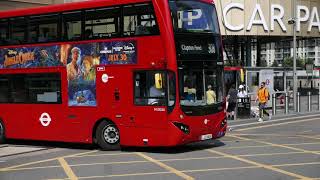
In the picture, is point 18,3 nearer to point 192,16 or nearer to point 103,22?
point 103,22

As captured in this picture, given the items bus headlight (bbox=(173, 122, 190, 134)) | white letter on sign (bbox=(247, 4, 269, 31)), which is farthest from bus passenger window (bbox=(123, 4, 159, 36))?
white letter on sign (bbox=(247, 4, 269, 31))

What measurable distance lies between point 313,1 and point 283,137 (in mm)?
36212

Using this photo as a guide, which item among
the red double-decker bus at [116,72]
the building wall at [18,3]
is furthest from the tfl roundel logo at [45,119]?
the building wall at [18,3]

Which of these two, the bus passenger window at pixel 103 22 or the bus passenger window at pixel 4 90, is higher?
the bus passenger window at pixel 103 22

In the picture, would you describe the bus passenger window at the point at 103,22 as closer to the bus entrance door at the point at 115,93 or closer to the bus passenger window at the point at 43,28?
the bus entrance door at the point at 115,93

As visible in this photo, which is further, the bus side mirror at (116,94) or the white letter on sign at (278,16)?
the white letter on sign at (278,16)

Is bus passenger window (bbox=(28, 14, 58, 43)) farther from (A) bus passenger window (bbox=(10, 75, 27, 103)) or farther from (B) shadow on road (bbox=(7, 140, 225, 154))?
(B) shadow on road (bbox=(7, 140, 225, 154))

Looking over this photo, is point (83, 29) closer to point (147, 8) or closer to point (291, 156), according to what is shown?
point (147, 8)

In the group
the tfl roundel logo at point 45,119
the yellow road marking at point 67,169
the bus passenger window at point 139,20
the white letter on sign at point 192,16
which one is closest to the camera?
the yellow road marking at point 67,169

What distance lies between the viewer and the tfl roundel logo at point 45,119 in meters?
15.5

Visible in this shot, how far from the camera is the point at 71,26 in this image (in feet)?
49.4

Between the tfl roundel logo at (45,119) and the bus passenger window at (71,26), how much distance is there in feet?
6.97

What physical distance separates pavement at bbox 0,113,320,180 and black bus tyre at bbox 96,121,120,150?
0.23 m

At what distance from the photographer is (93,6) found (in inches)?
572
